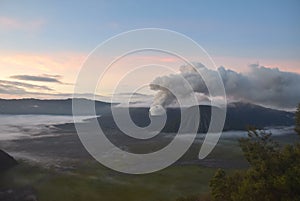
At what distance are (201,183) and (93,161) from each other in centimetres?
5180

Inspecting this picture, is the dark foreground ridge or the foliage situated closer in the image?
the foliage

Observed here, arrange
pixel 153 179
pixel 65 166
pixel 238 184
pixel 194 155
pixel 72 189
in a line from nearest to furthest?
pixel 238 184, pixel 72 189, pixel 153 179, pixel 65 166, pixel 194 155

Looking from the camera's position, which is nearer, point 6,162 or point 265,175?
point 265,175

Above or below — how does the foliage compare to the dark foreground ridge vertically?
above

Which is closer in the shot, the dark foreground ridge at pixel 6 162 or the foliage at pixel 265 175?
the foliage at pixel 265 175

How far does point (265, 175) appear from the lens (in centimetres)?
2522

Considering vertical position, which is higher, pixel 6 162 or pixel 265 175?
pixel 265 175

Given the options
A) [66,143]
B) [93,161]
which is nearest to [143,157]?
[93,161]

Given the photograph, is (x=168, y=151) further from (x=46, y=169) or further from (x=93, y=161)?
(x=46, y=169)

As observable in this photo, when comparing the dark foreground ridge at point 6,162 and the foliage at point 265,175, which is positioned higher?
the foliage at point 265,175

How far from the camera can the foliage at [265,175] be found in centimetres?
2364

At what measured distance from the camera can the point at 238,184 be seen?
29.3 meters

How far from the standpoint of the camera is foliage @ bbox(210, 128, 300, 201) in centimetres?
2364

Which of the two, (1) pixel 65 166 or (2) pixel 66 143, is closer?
(1) pixel 65 166
